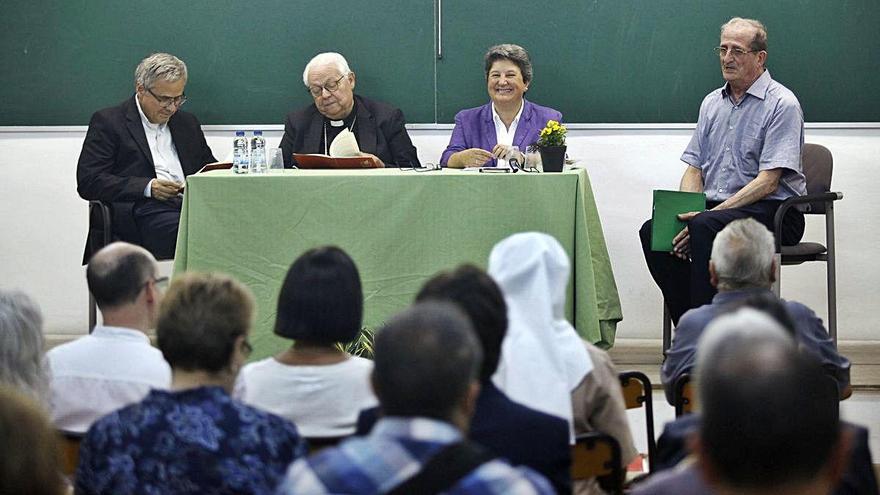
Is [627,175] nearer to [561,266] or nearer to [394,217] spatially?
[394,217]

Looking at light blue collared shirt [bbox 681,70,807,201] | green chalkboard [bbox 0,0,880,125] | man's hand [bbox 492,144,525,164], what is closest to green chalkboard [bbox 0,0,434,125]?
green chalkboard [bbox 0,0,880,125]

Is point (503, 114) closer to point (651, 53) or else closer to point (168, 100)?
point (651, 53)

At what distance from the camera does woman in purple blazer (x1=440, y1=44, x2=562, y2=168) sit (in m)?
5.71

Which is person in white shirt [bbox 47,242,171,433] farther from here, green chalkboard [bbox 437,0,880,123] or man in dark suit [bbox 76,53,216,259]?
green chalkboard [bbox 437,0,880,123]

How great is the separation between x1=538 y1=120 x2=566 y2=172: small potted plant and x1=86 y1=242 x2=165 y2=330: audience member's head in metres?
2.16

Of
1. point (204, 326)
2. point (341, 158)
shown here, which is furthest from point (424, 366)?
point (341, 158)

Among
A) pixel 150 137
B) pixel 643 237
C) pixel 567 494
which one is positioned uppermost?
pixel 150 137

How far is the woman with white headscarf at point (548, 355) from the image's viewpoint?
257 cm

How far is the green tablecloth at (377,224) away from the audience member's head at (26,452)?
3367 millimetres

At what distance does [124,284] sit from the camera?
306 centimetres

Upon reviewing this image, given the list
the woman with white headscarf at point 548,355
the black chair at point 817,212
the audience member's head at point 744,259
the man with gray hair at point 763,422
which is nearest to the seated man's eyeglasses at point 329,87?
the black chair at point 817,212

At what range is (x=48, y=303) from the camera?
6.60 metres

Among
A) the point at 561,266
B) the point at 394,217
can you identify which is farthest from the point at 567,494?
the point at 394,217

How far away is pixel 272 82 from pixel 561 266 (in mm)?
3989
